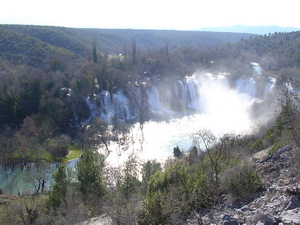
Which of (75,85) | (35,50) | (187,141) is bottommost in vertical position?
(187,141)

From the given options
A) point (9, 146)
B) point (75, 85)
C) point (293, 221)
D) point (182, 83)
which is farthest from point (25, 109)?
point (293, 221)

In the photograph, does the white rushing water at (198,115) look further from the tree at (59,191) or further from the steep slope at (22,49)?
the steep slope at (22,49)

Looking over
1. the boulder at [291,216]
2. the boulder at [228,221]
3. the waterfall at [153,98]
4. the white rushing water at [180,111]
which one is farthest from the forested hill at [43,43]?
the boulder at [291,216]

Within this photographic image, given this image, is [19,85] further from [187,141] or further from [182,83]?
[182,83]

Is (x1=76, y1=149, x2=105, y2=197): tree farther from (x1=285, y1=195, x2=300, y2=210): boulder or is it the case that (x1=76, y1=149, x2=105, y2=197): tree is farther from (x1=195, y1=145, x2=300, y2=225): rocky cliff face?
(x1=285, y1=195, x2=300, y2=210): boulder

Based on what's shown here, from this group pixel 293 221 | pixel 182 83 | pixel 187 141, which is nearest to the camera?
pixel 293 221

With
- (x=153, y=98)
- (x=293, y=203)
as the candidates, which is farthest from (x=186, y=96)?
(x=293, y=203)

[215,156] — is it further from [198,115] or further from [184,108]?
[184,108]

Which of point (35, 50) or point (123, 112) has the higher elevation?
point (35, 50)
